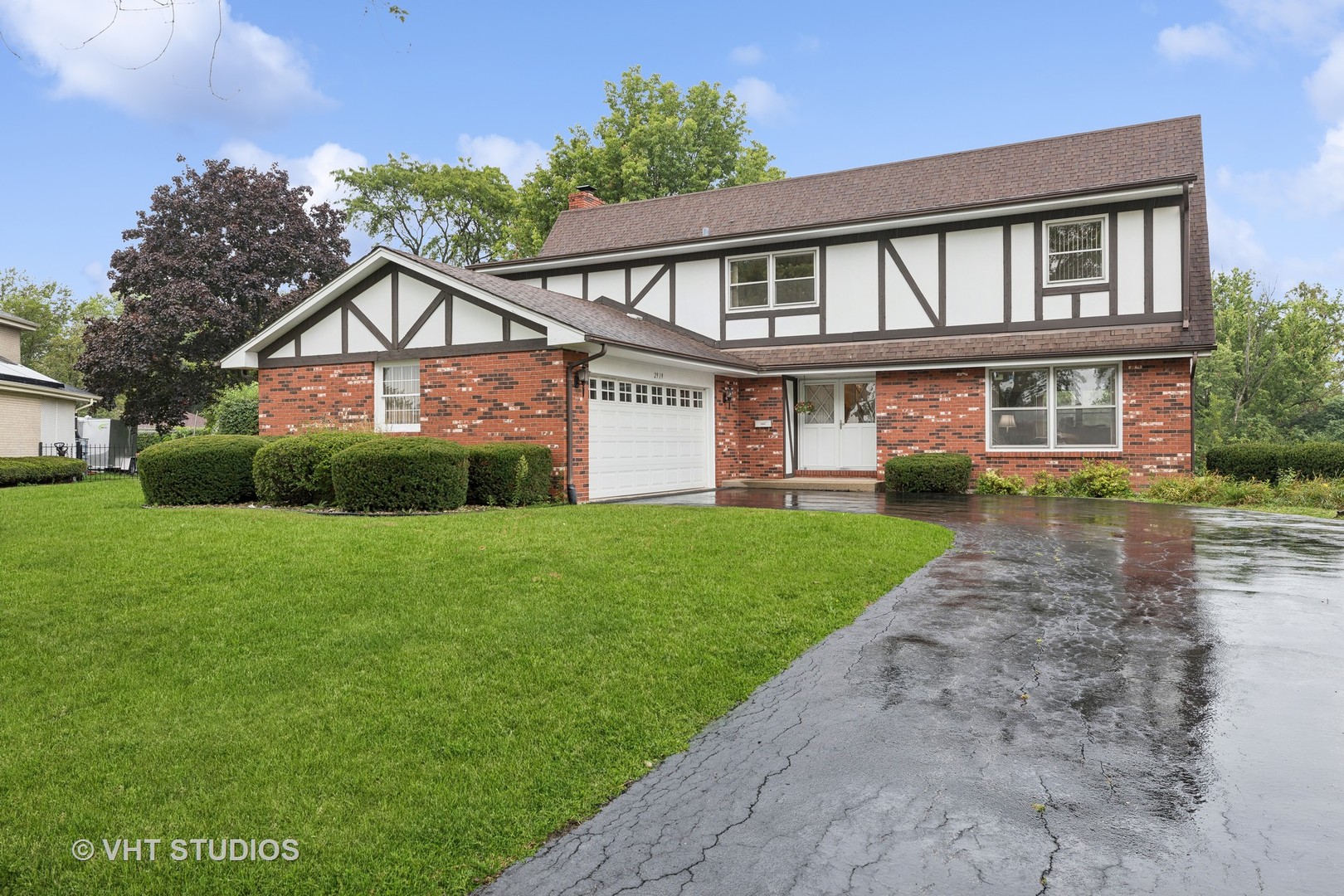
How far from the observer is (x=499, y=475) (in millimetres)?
12836

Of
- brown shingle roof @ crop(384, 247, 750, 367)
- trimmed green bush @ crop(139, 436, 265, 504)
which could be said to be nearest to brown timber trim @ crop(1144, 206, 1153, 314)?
brown shingle roof @ crop(384, 247, 750, 367)

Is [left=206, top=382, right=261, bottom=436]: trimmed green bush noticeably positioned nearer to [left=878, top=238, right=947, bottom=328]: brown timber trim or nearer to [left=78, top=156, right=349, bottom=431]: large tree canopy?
[left=78, top=156, right=349, bottom=431]: large tree canopy

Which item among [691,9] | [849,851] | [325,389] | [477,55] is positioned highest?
[691,9]

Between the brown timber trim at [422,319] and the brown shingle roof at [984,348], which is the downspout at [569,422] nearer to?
the brown timber trim at [422,319]

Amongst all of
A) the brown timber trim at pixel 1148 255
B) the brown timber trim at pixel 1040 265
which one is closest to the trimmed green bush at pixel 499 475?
the brown timber trim at pixel 1040 265

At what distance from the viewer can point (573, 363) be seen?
14.2 m

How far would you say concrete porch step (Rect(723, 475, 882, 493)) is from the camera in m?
17.4

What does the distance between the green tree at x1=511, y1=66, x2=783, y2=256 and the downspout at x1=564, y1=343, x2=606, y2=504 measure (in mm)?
22744

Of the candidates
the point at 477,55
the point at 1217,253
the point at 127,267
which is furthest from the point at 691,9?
the point at 1217,253

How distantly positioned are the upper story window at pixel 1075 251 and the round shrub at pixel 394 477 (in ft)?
41.0

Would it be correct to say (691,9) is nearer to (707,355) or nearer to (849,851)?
(707,355)

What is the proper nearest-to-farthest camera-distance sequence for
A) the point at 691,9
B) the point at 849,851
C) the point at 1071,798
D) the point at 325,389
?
the point at 849,851 < the point at 1071,798 < the point at 691,9 < the point at 325,389

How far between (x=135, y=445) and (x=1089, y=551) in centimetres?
3481

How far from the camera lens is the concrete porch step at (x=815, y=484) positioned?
17438 millimetres
